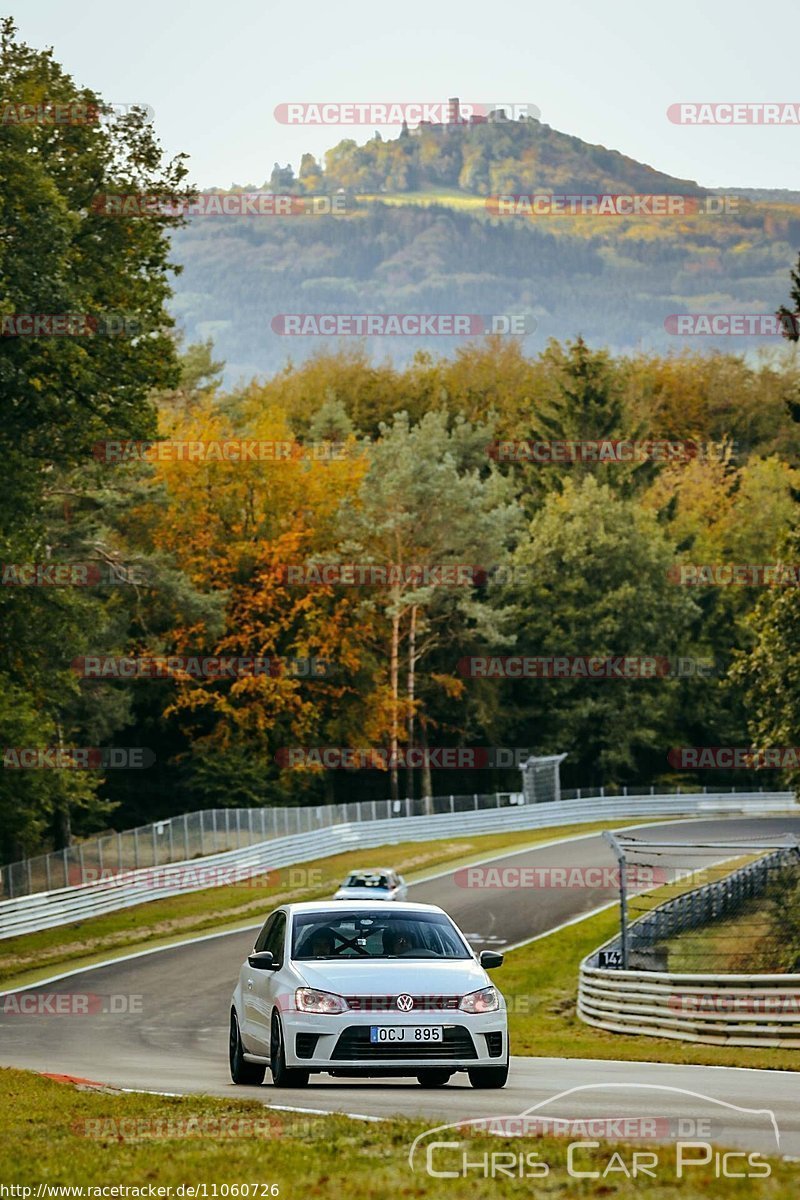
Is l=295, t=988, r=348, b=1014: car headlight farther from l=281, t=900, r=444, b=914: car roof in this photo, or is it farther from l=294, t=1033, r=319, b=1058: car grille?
l=281, t=900, r=444, b=914: car roof

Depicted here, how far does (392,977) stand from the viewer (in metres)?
13.8

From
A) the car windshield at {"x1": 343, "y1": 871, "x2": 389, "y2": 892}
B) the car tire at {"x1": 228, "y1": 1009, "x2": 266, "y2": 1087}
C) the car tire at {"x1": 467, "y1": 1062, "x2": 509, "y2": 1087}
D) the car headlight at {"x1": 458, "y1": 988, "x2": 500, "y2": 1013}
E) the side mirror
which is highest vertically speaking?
the side mirror

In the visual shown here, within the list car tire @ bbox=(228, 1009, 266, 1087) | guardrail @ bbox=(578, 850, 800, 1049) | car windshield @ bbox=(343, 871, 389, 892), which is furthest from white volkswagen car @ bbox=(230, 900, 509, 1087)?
car windshield @ bbox=(343, 871, 389, 892)

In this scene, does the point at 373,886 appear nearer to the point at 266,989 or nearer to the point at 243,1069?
the point at 243,1069

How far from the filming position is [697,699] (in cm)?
8981

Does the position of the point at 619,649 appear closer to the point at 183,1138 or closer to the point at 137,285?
the point at 137,285

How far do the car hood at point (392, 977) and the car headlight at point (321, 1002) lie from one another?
1.8 inches

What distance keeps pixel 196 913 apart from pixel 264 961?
102ft

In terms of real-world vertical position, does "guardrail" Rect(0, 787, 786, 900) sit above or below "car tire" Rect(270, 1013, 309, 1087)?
below

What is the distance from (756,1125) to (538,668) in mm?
76454

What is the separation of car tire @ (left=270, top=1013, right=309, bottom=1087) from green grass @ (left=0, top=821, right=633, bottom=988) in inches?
873

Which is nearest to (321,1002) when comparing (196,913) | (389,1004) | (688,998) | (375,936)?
(389,1004)

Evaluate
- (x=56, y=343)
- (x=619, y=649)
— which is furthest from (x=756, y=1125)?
(x=619, y=649)

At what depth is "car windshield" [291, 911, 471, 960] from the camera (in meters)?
14.6
